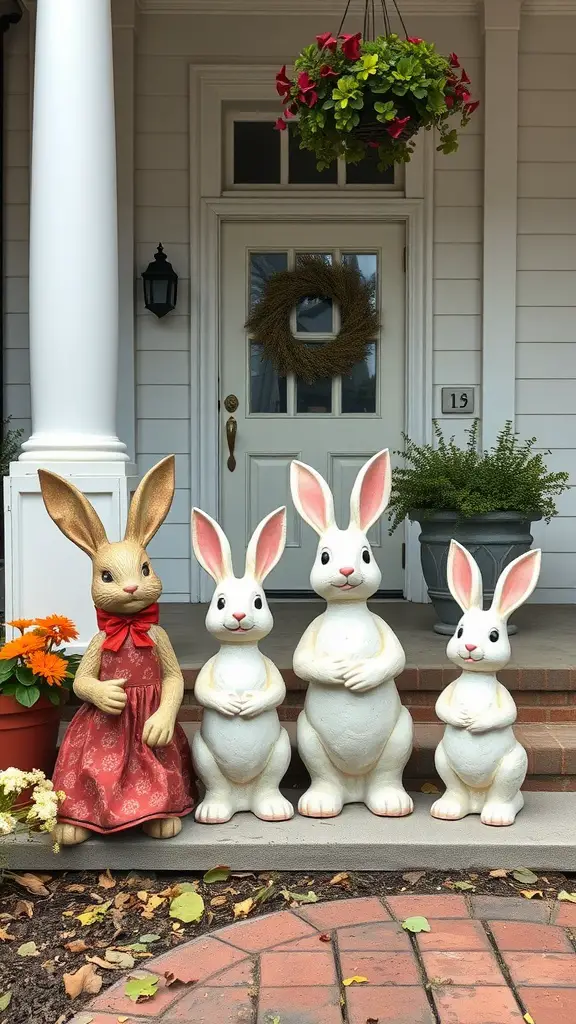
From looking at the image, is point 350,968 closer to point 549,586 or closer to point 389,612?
point 389,612

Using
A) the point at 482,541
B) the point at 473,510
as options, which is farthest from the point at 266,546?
the point at 482,541

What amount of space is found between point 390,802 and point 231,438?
9.68 feet

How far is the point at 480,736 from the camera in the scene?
2.77 metres

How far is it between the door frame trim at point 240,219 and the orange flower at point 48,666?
8.24 feet

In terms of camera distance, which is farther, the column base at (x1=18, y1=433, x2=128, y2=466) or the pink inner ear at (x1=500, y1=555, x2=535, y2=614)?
the column base at (x1=18, y1=433, x2=128, y2=466)

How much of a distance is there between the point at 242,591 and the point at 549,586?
10.3ft

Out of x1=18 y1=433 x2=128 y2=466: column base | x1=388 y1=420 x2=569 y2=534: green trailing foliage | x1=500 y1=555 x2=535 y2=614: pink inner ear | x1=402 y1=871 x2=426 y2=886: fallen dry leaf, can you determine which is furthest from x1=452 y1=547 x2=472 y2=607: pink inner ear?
x1=18 y1=433 x2=128 y2=466: column base

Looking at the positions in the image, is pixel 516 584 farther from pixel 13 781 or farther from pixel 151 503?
pixel 13 781

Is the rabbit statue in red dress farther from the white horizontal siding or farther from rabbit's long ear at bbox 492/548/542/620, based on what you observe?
the white horizontal siding

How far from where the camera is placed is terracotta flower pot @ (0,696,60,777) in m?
2.87

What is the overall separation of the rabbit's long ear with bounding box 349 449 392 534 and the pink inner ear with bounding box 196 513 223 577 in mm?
432

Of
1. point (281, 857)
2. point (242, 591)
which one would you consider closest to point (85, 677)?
point (242, 591)

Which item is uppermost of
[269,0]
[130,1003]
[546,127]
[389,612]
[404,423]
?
[269,0]

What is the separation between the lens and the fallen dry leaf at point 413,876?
2668 mm
